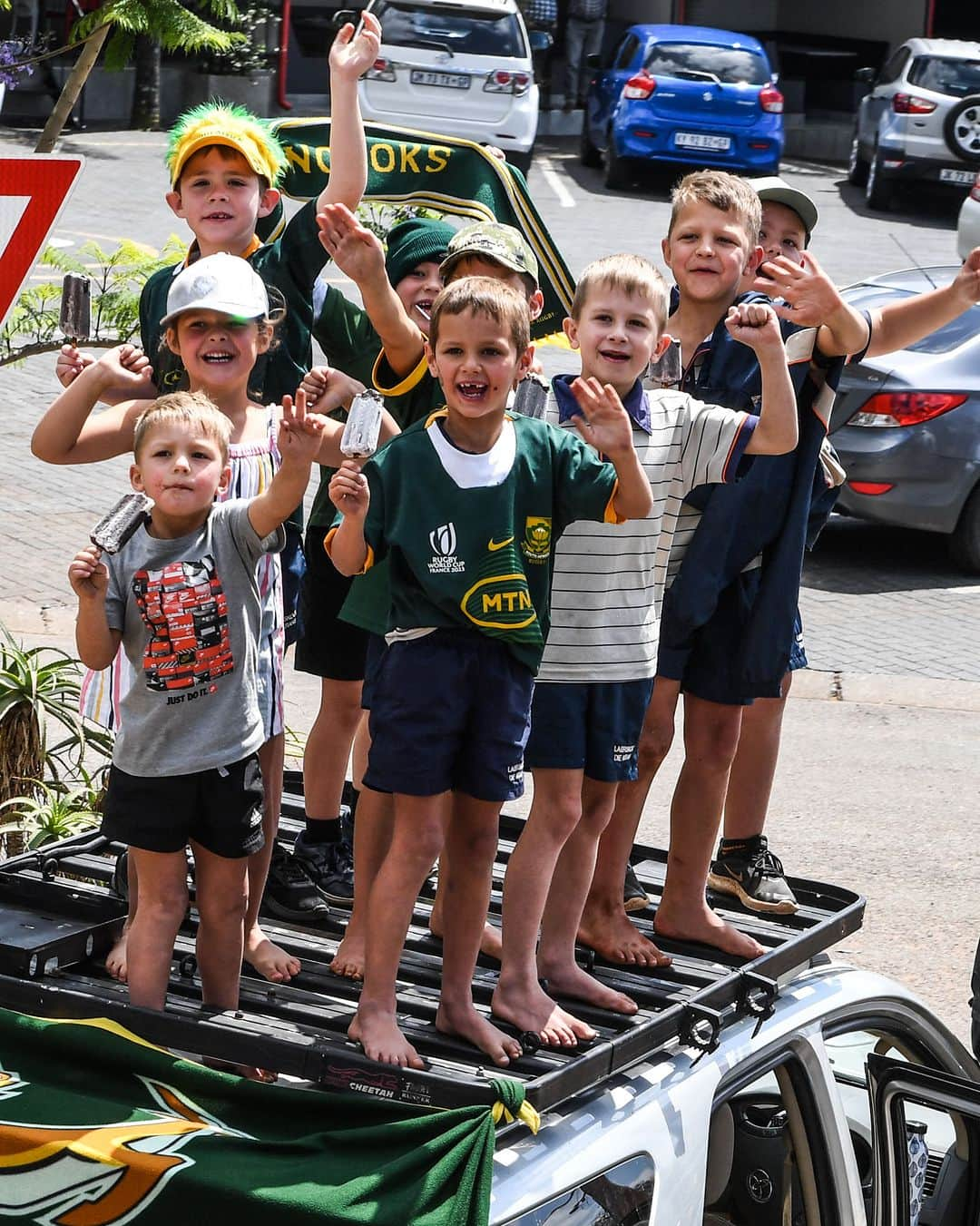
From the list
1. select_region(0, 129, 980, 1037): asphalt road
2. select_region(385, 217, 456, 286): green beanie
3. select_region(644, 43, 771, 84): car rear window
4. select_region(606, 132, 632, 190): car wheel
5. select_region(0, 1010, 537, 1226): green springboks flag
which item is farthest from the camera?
select_region(606, 132, 632, 190): car wheel

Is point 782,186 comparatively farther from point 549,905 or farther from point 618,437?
point 549,905

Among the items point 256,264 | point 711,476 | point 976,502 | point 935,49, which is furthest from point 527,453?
point 935,49

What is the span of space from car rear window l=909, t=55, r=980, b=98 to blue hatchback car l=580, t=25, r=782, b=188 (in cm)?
178

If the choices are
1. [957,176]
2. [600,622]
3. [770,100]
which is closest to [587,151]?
[770,100]

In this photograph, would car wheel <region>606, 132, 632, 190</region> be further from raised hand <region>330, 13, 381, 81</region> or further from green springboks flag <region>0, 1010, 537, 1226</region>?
green springboks flag <region>0, 1010, 537, 1226</region>

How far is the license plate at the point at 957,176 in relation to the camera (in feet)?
77.0

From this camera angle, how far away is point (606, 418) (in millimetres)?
3701

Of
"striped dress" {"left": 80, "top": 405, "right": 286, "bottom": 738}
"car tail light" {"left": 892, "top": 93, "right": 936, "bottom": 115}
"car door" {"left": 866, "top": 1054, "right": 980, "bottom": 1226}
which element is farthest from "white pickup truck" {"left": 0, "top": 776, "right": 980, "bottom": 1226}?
"car tail light" {"left": 892, "top": 93, "right": 936, "bottom": 115}

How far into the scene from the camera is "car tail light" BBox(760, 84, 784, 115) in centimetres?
2292

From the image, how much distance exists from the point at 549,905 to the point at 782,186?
2.04m

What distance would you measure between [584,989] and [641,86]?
67.1ft

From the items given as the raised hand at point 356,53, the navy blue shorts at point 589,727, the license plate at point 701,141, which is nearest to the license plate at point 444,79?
the license plate at point 701,141

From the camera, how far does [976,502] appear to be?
1129 centimetres

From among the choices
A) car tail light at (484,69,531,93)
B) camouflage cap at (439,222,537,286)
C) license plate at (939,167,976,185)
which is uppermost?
camouflage cap at (439,222,537,286)
